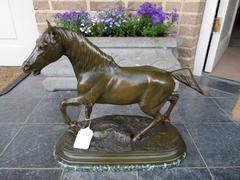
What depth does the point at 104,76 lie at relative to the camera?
0.82 meters

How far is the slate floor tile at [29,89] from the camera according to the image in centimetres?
148

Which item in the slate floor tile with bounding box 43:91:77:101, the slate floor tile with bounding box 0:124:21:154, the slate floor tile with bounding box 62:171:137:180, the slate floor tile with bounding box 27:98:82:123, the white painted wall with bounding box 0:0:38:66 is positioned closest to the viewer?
the slate floor tile with bounding box 62:171:137:180

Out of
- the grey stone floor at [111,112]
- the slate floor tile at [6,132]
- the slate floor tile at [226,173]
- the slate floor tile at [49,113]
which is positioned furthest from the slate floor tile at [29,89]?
the slate floor tile at [226,173]

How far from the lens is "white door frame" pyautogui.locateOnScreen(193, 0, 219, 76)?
1601 millimetres

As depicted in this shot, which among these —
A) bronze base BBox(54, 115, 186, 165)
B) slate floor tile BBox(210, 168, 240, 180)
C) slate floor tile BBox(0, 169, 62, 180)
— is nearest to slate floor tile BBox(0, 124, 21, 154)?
slate floor tile BBox(0, 169, 62, 180)

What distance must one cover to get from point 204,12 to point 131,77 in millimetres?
1111

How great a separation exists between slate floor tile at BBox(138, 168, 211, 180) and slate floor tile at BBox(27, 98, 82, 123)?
516 mm

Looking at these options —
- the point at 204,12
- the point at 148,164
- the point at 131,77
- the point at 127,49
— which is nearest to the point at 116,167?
the point at 148,164

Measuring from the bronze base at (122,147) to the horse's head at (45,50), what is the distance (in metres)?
0.35

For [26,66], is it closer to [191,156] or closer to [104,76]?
[104,76]

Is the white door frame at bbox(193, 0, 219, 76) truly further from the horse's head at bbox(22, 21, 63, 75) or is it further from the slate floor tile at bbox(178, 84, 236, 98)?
the horse's head at bbox(22, 21, 63, 75)

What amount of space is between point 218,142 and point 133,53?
72 cm

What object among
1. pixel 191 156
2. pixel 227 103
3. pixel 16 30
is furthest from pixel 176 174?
pixel 16 30

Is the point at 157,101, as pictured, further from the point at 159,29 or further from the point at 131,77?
the point at 159,29
